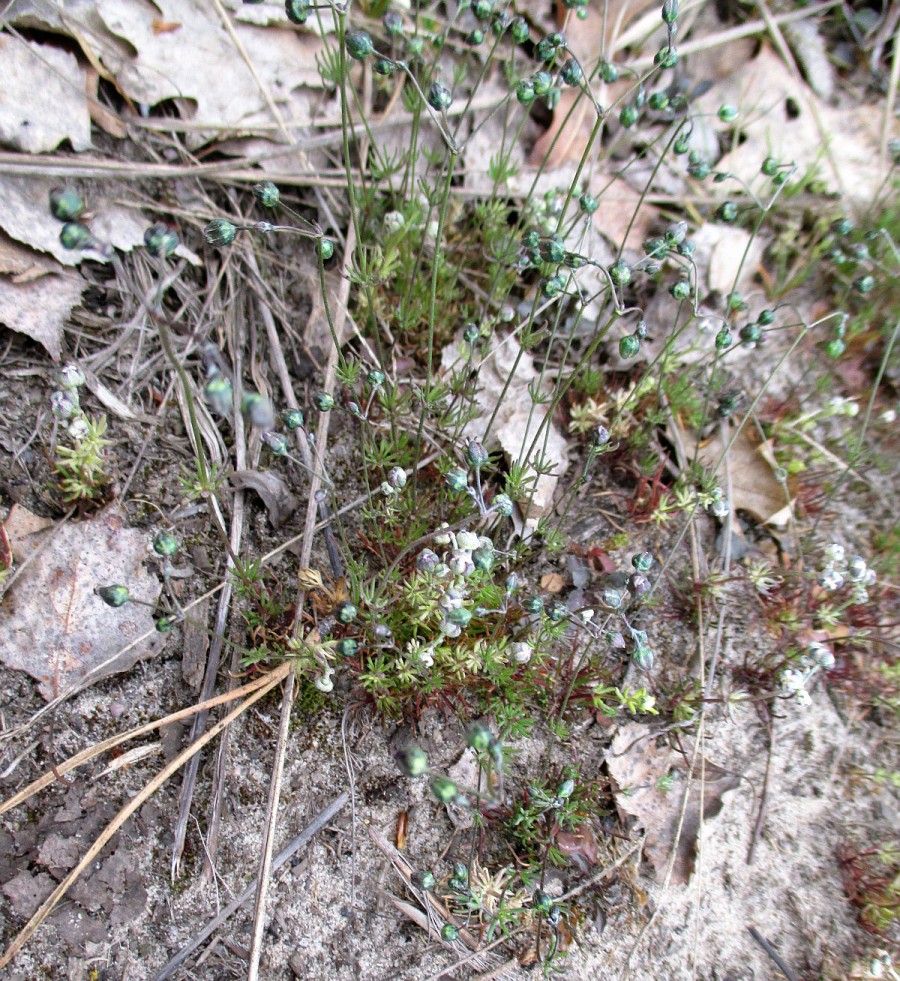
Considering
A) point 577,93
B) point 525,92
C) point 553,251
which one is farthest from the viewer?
point 577,93

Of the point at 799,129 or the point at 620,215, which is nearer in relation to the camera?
the point at 620,215

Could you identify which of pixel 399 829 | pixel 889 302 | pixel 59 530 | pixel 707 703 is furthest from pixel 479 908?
pixel 889 302

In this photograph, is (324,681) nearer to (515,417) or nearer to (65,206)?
(515,417)

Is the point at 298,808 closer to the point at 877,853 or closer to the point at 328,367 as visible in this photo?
the point at 328,367

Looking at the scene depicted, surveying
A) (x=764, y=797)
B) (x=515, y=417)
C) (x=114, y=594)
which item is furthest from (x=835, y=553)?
(x=114, y=594)

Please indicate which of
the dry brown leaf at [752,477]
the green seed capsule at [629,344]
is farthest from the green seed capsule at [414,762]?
the dry brown leaf at [752,477]

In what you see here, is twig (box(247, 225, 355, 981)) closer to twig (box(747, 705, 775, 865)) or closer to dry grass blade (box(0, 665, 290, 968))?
dry grass blade (box(0, 665, 290, 968))

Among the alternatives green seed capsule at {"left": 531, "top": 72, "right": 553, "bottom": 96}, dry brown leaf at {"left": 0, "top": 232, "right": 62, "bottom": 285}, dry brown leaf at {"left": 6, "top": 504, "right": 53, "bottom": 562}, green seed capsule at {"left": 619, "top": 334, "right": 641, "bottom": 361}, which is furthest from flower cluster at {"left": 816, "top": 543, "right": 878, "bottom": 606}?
dry brown leaf at {"left": 0, "top": 232, "right": 62, "bottom": 285}
